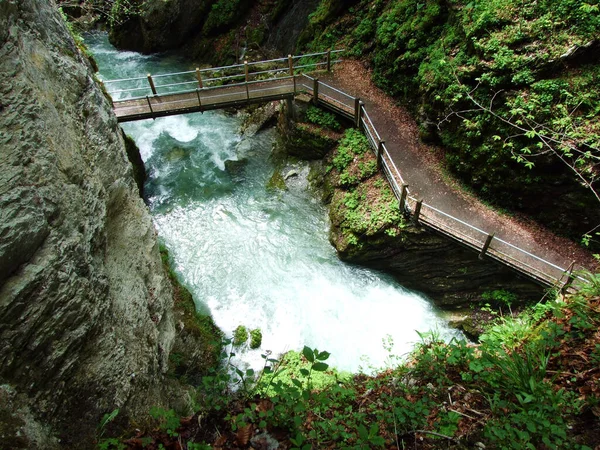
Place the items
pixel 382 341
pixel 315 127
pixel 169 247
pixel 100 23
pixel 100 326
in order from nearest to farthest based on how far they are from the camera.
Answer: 1. pixel 100 326
2. pixel 382 341
3. pixel 169 247
4. pixel 315 127
5. pixel 100 23

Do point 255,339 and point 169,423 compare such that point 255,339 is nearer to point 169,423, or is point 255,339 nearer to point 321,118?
point 169,423

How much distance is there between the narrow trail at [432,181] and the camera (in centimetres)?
832

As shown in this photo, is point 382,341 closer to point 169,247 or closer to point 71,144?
point 169,247

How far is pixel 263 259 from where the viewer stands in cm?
1021

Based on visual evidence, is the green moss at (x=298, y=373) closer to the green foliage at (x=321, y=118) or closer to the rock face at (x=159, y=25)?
the green foliage at (x=321, y=118)

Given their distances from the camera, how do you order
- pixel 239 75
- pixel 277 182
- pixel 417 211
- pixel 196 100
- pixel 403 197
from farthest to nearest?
1. pixel 239 75
2. pixel 277 182
3. pixel 196 100
4. pixel 403 197
5. pixel 417 211

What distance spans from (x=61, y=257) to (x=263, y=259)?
6909 mm

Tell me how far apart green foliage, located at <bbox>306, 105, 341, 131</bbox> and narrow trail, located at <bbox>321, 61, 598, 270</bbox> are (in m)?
1.09

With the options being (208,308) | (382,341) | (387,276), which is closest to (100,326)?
(208,308)

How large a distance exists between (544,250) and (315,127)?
272 inches

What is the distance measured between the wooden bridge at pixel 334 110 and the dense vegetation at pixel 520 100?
1.27m

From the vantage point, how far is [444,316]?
943cm

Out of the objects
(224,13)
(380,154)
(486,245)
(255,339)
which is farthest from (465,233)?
(224,13)

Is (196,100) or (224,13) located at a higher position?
(224,13)
